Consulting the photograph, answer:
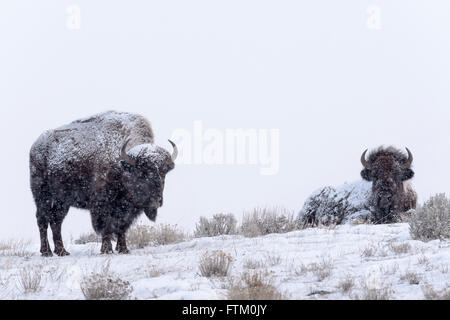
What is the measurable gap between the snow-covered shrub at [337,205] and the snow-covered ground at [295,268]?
13.2ft

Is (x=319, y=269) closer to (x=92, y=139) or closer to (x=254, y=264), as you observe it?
(x=254, y=264)

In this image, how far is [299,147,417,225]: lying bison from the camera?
42.6 feet

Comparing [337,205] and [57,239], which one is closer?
[57,239]

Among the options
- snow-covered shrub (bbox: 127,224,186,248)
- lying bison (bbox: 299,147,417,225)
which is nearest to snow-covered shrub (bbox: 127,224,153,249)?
snow-covered shrub (bbox: 127,224,186,248)

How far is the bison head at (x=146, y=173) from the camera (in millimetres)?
9977

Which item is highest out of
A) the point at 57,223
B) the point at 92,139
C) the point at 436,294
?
the point at 92,139

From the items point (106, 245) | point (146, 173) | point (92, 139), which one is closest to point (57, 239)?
point (106, 245)

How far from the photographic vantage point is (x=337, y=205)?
1427 centimetres

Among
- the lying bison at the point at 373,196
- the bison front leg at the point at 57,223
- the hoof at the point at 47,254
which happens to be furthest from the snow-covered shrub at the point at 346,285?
the lying bison at the point at 373,196

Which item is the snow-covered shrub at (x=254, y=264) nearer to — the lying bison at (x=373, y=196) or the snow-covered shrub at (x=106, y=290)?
the snow-covered shrub at (x=106, y=290)

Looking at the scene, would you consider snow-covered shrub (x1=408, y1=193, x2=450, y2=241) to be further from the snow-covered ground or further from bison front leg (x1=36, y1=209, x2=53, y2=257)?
bison front leg (x1=36, y1=209, x2=53, y2=257)

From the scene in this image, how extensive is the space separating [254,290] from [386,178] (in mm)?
8300

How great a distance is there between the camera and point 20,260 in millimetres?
9727
